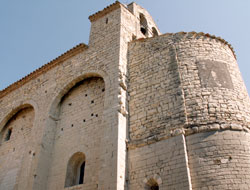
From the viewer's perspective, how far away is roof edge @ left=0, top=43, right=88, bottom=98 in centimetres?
1212

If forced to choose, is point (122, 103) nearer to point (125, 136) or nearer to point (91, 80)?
point (125, 136)

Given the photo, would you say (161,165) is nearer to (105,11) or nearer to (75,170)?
(75,170)

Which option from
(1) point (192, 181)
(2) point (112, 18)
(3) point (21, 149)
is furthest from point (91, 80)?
(1) point (192, 181)

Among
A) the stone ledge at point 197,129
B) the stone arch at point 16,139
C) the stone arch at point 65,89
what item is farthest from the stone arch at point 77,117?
the stone ledge at point 197,129

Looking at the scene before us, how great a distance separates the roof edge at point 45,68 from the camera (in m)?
12.1

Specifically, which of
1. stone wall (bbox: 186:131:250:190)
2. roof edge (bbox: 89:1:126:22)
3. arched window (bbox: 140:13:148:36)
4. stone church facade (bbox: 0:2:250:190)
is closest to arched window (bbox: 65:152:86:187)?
stone church facade (bbox: 0:2:250:190)

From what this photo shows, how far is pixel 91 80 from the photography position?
11.3 meters

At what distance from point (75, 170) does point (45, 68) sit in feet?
18.6

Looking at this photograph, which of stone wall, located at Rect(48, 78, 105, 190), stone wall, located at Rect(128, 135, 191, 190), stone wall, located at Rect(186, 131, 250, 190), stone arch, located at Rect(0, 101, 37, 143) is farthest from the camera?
stone arch, located at Rect(0, 101, 37, 143)

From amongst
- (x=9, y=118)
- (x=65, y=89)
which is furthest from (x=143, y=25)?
(x=9, y=118)

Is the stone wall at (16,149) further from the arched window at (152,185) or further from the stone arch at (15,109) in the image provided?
the arched window at (152,185)

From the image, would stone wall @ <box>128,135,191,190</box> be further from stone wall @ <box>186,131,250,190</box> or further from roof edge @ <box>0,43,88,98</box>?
roof edge @ <box>0,43,88,98</box>

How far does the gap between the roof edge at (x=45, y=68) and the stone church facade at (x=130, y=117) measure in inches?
2.1

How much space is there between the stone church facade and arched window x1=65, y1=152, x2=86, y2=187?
35 mm
